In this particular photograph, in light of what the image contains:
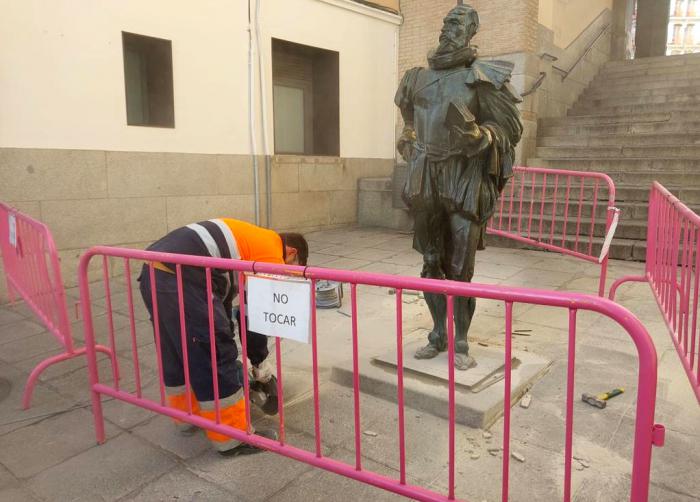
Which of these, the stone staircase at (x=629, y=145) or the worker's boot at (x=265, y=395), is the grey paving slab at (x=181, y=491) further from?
the stone staircase at (x=629, y=145)

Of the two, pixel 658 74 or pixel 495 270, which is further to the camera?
pixel 658 74

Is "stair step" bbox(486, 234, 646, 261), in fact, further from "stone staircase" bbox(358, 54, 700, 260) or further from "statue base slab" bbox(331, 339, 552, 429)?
"statue base slab" bbox(331, 339, 552, 429)

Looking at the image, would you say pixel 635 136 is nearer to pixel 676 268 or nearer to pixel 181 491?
pixel 676 268

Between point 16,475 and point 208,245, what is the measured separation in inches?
55.2

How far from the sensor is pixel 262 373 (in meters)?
3.14

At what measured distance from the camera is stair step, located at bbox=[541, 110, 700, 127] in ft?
30.4

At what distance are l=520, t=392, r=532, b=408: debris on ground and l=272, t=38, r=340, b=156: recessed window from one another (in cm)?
710

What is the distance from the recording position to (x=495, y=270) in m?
6.61

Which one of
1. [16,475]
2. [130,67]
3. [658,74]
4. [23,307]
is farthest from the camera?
[658,74]

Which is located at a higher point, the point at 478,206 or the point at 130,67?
the point at 130,67

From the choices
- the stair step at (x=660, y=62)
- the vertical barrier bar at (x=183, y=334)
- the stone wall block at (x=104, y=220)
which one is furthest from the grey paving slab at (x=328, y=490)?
the stair step at (x=660, y=62)

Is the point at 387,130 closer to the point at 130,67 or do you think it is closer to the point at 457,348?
the point at 130,67

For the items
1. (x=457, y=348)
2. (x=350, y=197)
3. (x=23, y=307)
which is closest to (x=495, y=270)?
(x=457, y=348)

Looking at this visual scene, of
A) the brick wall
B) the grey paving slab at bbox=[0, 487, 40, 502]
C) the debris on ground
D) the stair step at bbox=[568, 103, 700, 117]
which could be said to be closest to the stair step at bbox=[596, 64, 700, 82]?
the stair step at bbox=[568, 103, 700, 117]
